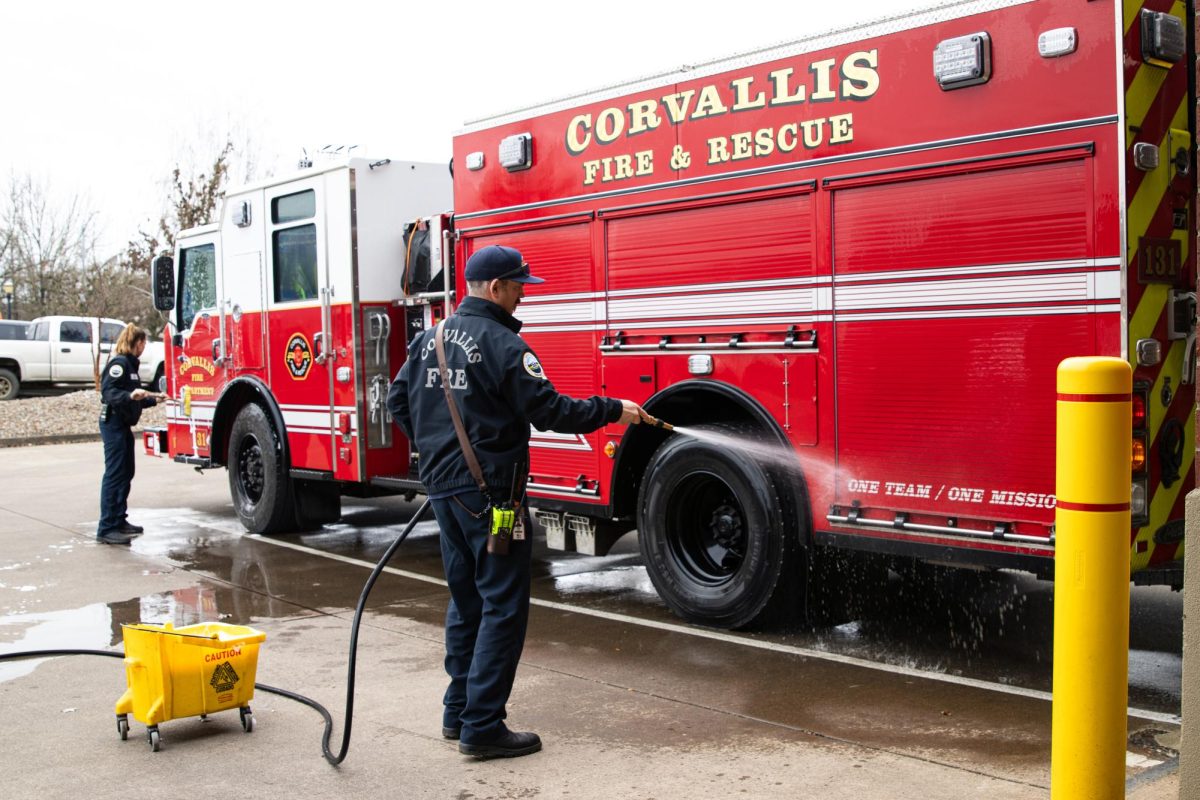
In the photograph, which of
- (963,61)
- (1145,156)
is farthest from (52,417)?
(1145,156)

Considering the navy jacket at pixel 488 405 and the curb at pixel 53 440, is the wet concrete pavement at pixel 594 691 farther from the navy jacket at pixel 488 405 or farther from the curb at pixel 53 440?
the curb at pixel 53 440

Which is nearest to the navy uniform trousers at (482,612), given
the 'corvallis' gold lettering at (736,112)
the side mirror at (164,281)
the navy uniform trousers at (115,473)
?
the 'corvallis' gold lettering at (736,112)

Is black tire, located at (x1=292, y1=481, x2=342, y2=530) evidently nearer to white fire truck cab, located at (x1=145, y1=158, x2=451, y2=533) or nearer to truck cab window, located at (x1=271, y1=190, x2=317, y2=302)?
white fire truck cab, located at (x1=145, y1=158, x2=451, y2=533)

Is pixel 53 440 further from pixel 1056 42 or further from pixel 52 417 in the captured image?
pixel 1056 42

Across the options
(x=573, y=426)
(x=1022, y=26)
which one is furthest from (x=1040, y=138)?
(x=573, y=426)

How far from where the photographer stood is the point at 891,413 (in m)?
6.03

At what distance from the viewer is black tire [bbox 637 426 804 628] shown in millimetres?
6469

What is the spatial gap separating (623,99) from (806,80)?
1301 mm

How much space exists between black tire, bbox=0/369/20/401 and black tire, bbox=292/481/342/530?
785 inches

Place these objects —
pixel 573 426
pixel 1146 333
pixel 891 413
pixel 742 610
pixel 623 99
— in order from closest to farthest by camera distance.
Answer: pixel 573 426, pixel 1146 333, pixel 891 413, pixel 742 610, pixel 623 99

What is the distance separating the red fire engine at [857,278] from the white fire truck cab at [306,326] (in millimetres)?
1019

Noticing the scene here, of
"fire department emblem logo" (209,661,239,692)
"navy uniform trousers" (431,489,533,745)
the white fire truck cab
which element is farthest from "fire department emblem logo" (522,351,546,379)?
the white fire truck cab

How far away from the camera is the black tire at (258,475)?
10.6m

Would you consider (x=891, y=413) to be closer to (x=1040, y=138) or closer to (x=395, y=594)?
(x=1040, y=138)
